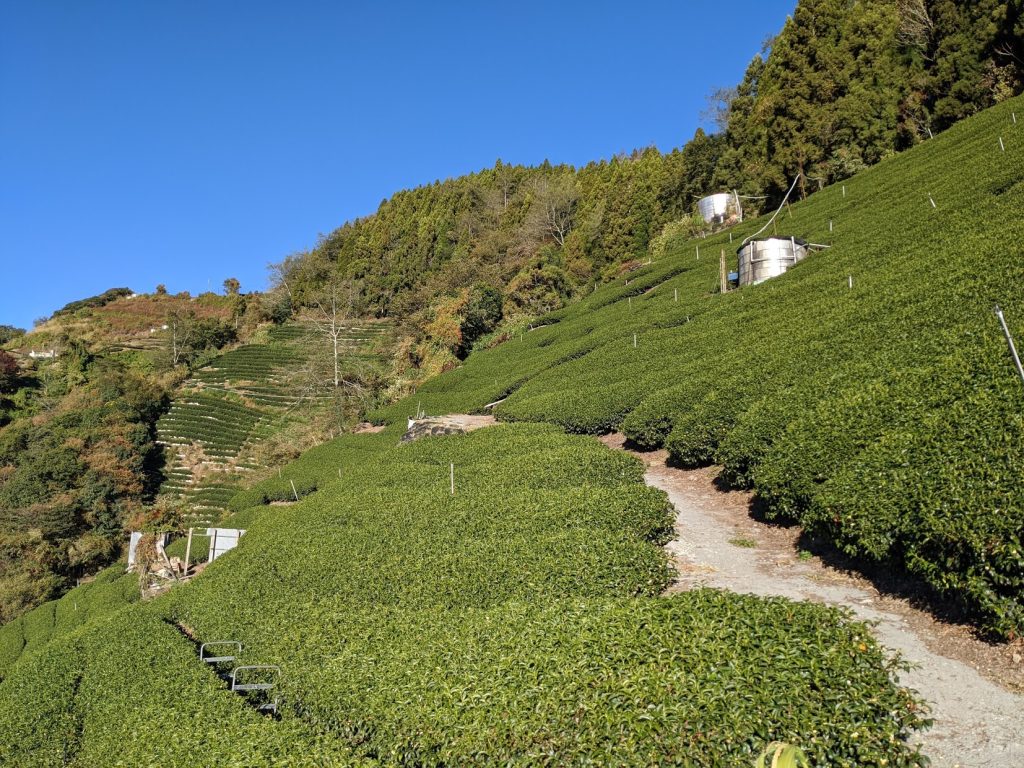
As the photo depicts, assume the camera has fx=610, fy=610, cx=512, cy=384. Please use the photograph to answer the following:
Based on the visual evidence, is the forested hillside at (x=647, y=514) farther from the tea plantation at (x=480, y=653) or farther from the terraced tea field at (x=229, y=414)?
the terraced tea field at (x=229, y=414)

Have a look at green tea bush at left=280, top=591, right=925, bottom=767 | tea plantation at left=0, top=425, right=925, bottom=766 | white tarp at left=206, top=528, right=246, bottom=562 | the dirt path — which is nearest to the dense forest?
white tarp at left=206, top=528, right=246, bottom=562

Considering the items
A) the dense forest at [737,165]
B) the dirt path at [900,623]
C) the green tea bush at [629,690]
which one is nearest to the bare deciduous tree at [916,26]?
the dense forest at [737,165]

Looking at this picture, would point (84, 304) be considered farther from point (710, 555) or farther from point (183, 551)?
point (710, 555)

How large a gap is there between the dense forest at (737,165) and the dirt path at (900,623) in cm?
3315

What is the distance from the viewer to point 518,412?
23.6 meters

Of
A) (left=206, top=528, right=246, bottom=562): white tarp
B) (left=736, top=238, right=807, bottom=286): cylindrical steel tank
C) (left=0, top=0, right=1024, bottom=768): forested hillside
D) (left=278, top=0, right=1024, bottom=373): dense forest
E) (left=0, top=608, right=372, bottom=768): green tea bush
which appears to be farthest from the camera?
(left=278, top=0, right=1024, bottom=373): dense forest

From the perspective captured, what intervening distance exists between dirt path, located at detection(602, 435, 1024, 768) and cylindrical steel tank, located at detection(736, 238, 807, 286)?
1565 cm

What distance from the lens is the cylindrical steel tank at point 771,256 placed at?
25656 millimetres

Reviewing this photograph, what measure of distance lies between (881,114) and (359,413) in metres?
38.1

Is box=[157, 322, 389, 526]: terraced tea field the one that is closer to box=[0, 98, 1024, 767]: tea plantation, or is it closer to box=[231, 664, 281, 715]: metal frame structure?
box=[0, 98, 1024, 767]: tea plantation

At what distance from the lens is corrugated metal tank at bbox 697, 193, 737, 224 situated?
1826 inches

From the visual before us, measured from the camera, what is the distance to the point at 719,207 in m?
46.6

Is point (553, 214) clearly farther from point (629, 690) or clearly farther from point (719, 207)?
point (629, 690)

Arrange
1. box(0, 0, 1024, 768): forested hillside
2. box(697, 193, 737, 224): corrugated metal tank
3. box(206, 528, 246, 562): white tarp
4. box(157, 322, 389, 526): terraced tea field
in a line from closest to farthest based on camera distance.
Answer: box(0, 0, 1024, 768): forested hillside, box(206, 528, 246, 562): white tarp, box(157, 322, 389, 526): terraced tea field, box(697, 193, 737, 224): corrugated metal tank
